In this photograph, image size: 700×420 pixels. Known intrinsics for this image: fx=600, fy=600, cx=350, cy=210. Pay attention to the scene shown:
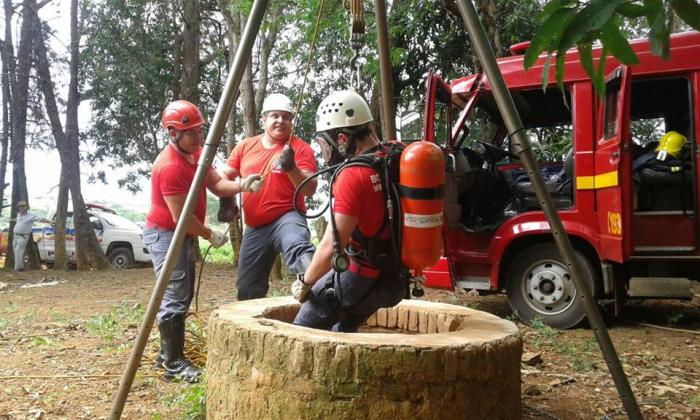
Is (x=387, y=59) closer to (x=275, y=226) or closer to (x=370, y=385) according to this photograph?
(x=275, y=226)

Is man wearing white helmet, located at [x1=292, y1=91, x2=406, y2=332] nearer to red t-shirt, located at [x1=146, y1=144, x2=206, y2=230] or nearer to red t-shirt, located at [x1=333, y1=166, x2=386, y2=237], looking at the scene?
red t-shirt, located at [x1=333, y1=166, x2=386, y2=237]

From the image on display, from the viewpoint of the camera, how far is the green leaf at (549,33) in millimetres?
1761

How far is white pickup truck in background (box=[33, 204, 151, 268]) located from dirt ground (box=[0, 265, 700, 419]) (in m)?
7.35

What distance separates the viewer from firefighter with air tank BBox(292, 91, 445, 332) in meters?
2.59

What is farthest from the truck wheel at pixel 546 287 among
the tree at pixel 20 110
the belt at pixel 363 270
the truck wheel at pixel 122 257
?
the tree at pixel 20 110

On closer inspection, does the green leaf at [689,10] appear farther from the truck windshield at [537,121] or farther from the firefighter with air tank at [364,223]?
the truck windshield at [537,121]

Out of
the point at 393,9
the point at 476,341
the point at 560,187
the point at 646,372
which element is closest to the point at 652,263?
the point at 560,187

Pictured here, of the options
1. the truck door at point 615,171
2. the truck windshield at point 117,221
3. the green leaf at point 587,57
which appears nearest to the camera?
the green leaf at point 587,57

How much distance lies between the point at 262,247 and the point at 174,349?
0.92 m

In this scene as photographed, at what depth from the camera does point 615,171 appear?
5086 mm

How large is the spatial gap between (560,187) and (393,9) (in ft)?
18.6

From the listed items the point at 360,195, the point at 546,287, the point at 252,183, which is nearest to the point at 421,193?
the point at 360,195

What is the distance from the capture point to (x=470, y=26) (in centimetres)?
291

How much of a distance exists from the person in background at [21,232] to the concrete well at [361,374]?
12.8m
